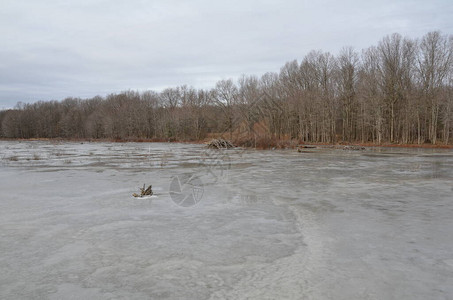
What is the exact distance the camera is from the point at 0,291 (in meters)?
3.57

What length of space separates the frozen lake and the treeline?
26.9 metres

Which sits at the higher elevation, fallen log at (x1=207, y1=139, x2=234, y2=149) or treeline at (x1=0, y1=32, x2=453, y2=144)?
treeline at (x1=0, y1=32, x2=453, y2=144)

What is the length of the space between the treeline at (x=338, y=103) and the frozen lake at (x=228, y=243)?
26.9 meters

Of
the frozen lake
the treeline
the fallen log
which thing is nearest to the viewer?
the frozen lake

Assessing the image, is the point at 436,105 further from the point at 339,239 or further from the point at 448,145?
the point at 339,239

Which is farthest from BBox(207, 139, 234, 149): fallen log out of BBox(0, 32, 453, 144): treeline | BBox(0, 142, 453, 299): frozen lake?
BBox(0, 142, 453, 299): frozen lake

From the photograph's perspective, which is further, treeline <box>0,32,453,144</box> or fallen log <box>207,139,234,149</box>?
treeline <box>0,32,453,144</box>

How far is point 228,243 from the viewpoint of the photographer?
17.0ft

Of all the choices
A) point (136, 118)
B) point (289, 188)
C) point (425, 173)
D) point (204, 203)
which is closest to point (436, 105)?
point (425, 173)

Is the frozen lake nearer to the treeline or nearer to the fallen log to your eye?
the fallen log

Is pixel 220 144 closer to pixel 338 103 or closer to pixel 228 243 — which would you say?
pixel 338 103

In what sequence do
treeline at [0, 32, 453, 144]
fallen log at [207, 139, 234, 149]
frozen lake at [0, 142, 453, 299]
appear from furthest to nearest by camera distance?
treeline at [0, 32, 453, 144]
fallen log at [207, 139, 234, 149]
frozen lake at [0, 142, 453, 299]

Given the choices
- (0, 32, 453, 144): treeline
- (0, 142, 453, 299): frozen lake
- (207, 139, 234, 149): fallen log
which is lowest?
(0, 142, 453, 299): frozen lake

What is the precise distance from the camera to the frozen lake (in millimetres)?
3646
